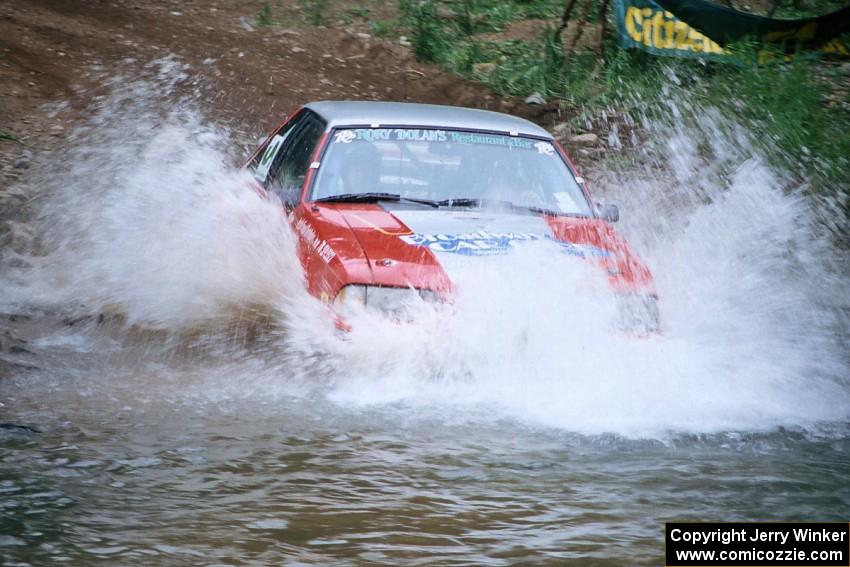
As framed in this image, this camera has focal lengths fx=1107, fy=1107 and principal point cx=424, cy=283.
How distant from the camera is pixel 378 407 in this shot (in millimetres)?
5000

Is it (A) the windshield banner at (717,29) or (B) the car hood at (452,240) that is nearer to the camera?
(B) the car hood at (452,240)

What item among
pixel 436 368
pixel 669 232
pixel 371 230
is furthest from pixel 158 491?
pixel 669 232

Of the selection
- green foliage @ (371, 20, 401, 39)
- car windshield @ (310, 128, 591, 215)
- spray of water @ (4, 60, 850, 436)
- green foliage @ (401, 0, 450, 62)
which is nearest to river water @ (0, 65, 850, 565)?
spray of water @ (4, 60, 850, 436)

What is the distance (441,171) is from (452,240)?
966mm

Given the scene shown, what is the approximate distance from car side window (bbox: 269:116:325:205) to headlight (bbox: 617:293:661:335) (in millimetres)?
1938

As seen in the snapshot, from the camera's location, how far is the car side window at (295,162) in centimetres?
634

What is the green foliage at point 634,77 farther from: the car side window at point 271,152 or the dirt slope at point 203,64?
the car side window at point 271,152

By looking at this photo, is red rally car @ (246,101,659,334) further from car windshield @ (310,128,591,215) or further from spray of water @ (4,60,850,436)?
spray of water @ (4,60,850,436)

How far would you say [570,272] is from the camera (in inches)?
215

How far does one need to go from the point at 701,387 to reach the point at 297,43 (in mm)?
10309

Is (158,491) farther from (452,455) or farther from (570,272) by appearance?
(570,272)

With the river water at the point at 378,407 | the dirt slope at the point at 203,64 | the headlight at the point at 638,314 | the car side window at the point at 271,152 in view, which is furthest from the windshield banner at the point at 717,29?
the headlight at the point at 638,314

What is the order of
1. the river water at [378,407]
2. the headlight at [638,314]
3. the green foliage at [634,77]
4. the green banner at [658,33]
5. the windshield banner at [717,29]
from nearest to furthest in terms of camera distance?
the river water at [378,407], the headlight at [638,314], the green foliage at [634,77], the windshield banner at [717,29], the green banner at [658,33]

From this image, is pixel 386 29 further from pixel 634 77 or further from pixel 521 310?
pixel 521 310
